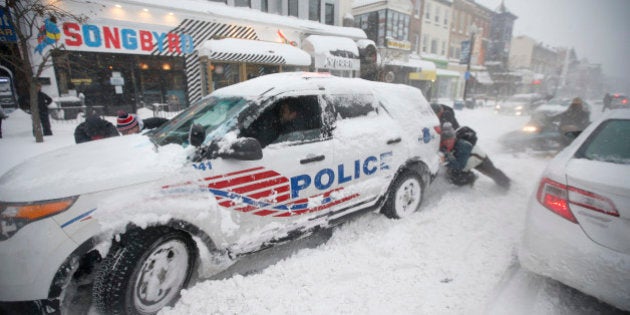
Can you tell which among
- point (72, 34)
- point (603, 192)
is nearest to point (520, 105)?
point (603, 192)

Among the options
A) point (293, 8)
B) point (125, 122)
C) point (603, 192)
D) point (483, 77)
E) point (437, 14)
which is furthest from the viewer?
point (483, 77)

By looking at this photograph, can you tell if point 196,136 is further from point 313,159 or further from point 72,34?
point 72,34

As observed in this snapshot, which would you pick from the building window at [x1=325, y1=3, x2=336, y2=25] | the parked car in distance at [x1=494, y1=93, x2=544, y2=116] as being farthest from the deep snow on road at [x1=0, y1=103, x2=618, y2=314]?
the building window at [x1=325, y1=3, x2=336, y2=25]

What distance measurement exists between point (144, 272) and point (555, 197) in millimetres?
3179

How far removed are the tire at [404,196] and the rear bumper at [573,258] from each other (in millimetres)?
1611

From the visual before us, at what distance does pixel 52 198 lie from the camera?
1843 mm

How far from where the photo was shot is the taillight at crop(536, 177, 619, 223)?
1.98m

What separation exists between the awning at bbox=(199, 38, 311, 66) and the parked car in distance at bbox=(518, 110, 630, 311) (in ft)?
42.6

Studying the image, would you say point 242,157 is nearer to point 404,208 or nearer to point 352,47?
point 404,208

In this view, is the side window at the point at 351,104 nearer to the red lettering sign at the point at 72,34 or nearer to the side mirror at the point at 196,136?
the side mirror at the point at 196,136

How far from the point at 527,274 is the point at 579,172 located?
1.24m

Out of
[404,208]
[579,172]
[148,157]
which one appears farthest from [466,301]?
[148,157]

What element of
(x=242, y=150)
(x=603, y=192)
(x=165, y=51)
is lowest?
(x=603, y=192)

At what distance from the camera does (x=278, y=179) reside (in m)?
2.68
